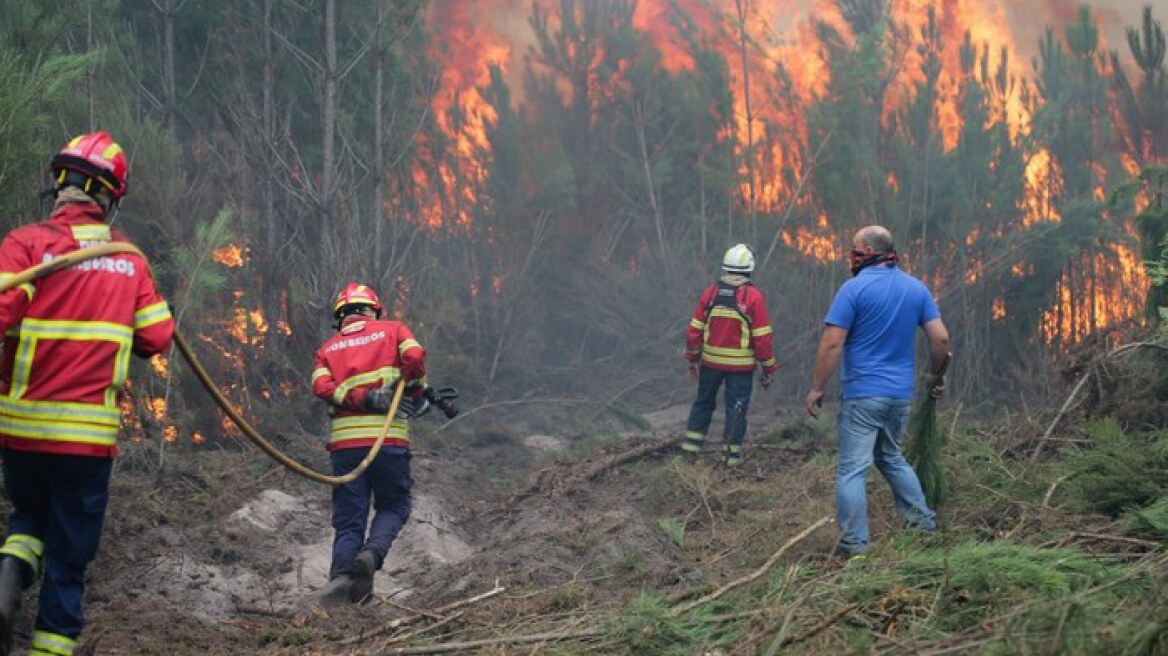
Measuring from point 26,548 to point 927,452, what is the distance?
15.3ft

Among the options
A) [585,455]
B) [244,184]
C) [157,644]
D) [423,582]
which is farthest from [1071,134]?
[157,644]

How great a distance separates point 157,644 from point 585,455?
6.59m

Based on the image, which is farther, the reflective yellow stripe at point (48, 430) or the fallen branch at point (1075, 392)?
the fallen branch at point (1075, 392)

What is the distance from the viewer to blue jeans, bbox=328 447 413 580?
22.6ft

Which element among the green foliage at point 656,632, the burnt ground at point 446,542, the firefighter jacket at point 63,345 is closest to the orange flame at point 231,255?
the burnt ground at point 446,542

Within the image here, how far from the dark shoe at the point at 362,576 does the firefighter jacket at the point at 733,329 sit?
423cm

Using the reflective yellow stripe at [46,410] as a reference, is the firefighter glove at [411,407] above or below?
below

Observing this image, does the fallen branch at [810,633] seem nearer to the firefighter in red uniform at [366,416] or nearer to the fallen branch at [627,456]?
the firefighter in red uniform at [366,416]

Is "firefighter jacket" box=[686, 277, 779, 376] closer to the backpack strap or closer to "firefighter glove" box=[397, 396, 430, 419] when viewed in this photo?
the backpack strap

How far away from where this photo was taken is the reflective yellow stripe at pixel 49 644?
4.48 metres

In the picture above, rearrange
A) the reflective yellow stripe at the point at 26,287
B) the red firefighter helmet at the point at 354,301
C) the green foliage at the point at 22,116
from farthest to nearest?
the red firefighter helmet at the point at 354,301
the green foliage at the point at 22,116
the reflective yellow stripe at the point at 26,287

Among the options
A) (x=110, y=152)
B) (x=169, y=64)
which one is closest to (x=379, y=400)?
(x=110, y=152)

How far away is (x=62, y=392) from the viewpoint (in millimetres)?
4492

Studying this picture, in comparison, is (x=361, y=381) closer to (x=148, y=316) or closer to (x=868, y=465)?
(x=148, y=316)
